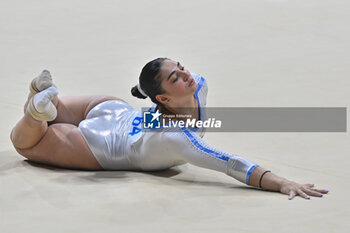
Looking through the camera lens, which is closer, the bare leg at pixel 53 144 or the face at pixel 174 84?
the face at pixel 174 84

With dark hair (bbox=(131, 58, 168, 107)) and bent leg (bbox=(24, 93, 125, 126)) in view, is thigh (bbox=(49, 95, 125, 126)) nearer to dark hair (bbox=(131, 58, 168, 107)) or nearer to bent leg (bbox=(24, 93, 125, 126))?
bent leg (bbox=(24, 93, 125, 126))

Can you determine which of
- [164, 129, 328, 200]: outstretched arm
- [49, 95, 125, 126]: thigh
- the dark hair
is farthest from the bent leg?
[164, 129, 328, 200]: outstretched arm

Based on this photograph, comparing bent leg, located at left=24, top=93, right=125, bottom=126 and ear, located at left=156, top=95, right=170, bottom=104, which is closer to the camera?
ear, located at left=156, top=95, right=170, bottom=104

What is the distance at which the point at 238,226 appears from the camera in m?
2.17

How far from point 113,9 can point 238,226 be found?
16.4 feet

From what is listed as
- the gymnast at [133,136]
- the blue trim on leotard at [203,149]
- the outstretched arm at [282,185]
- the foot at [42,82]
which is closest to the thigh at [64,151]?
the gymnast at [133,136]

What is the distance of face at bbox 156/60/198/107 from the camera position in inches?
110

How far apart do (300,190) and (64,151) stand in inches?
46.4

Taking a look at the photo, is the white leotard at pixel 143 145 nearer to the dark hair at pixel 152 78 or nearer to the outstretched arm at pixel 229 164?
the outstretched arm at pixel 229 164

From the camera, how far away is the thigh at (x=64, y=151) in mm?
2982

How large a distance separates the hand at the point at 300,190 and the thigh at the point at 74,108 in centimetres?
118

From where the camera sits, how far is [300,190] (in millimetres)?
2520

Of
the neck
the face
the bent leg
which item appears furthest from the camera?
the bent leg

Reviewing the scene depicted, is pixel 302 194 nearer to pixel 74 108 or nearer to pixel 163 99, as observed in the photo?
pixel 163 99
